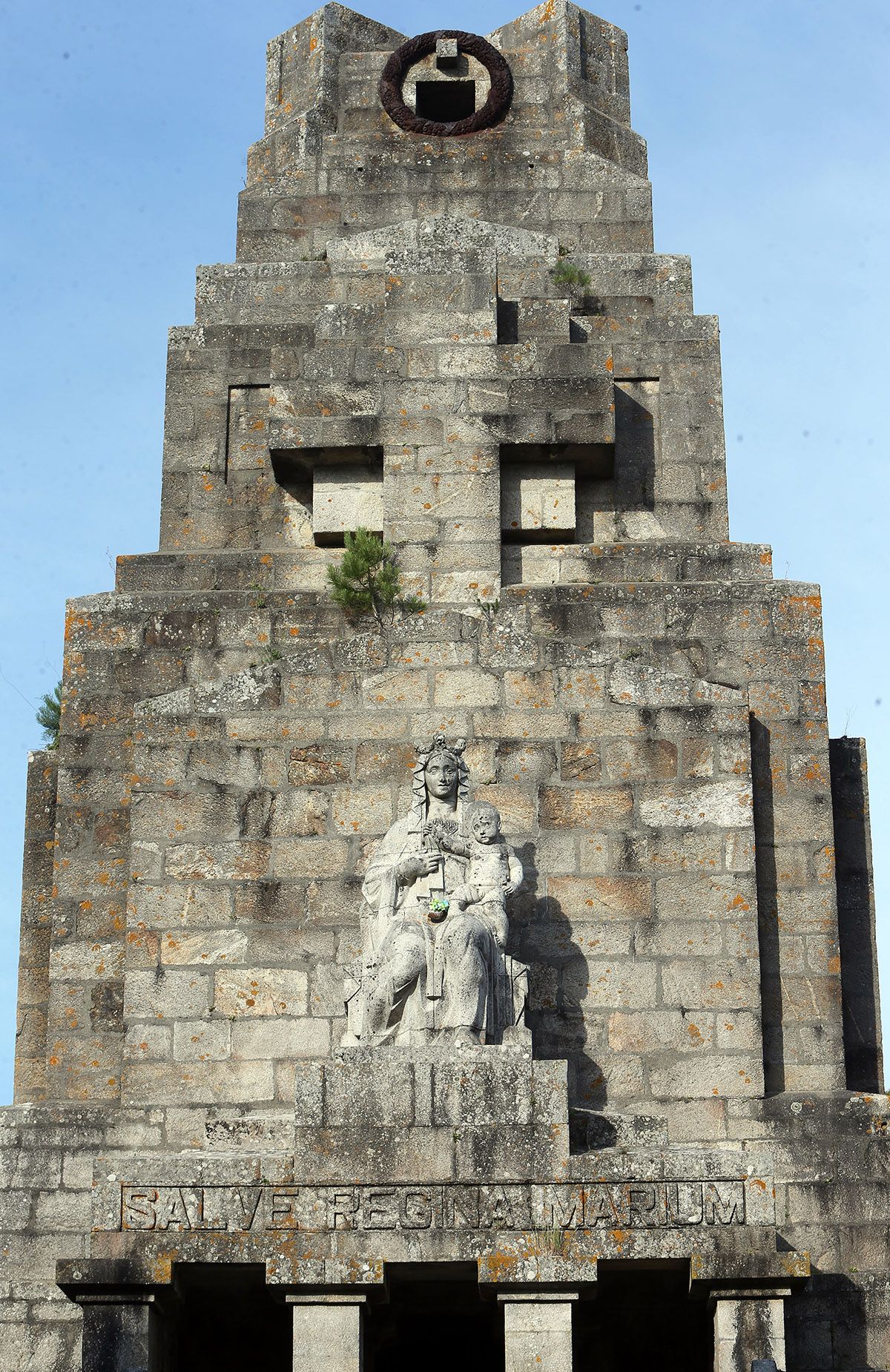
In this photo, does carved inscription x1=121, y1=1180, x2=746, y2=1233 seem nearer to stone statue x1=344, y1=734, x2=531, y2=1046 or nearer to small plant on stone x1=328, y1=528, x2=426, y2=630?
stone statue x1=344, y1=734, x2=531, y2=1046

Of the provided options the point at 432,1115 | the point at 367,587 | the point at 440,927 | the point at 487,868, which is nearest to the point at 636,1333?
the point at 432,1115

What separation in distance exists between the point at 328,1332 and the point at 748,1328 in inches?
99.3

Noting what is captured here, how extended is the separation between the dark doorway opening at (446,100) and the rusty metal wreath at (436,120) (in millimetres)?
155

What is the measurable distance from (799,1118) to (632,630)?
4045 mm

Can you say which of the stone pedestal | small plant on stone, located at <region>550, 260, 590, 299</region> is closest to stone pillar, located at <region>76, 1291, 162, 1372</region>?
the stone pedestal

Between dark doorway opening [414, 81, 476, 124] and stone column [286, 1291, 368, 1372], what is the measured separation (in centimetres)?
1213

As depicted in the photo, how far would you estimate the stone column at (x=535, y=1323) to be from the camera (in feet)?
47.8

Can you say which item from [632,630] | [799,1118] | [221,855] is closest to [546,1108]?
[799,1118]

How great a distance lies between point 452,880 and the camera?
644 inches

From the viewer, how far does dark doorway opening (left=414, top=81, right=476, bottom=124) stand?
2284 cm

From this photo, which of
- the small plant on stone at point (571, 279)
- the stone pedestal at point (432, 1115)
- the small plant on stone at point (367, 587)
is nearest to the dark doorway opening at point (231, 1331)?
the stone pedestal at point (432, 1115)

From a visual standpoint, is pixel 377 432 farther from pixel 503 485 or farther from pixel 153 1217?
pixel 153 1217

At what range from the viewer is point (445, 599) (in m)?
19.2

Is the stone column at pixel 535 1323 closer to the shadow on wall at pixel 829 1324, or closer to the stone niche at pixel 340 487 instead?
the shadow on wall at pixel 829 1324
